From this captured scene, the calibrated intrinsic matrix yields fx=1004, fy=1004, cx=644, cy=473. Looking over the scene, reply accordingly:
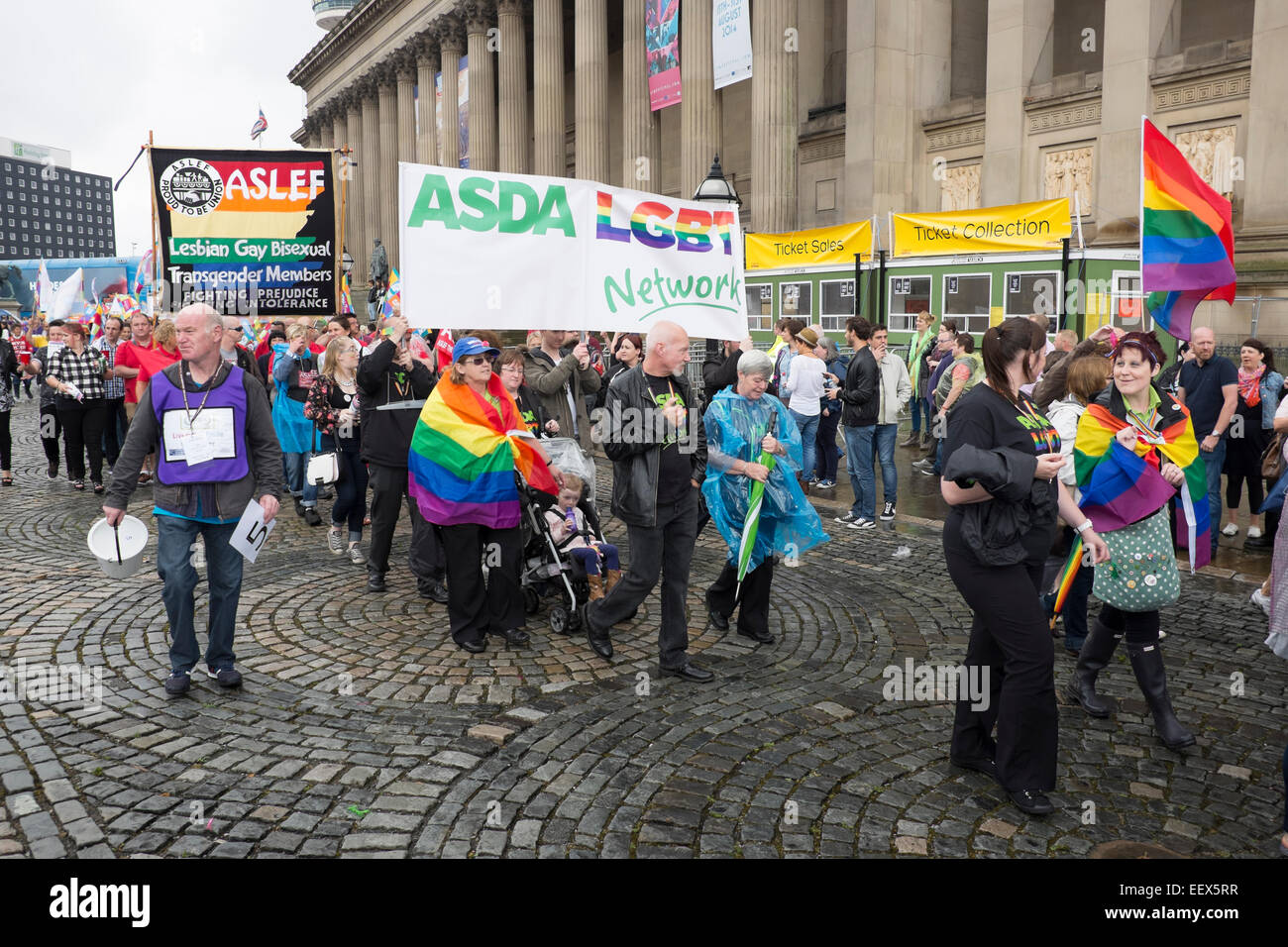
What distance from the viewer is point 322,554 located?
8.53 metres

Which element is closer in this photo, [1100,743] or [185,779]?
[185,779]

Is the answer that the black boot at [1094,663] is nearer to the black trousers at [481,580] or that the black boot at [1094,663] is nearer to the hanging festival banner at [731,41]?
the black trousers at [481,580]

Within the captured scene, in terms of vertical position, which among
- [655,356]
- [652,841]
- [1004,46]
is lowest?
[652,841]

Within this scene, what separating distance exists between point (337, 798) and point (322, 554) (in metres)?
4.76

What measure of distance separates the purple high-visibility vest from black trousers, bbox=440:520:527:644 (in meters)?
1.28

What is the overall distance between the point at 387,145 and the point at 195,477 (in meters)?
50.8

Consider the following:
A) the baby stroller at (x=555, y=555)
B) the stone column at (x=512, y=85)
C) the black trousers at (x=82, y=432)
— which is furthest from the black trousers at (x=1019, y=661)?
the stone column at (x=512, y=85)

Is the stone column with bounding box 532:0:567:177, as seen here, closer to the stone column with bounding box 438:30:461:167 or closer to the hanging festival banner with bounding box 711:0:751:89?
the stone column with bounding box 438:30:461:167

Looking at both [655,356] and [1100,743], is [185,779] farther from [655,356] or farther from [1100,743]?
[1100,743]

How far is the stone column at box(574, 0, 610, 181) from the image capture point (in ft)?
106

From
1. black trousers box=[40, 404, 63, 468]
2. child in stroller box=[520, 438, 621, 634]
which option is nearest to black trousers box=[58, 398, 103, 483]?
black trousers box=[40, 404, 63, 468]

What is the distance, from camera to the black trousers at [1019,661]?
13.0 feet

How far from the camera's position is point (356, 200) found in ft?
180

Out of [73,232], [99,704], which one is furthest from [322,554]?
[73,232]
